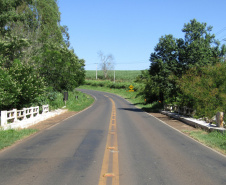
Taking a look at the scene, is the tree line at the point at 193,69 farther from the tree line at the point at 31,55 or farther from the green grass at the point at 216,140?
the tree line at the point at 31,55

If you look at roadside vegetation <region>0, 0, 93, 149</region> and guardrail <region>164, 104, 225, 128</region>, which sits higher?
roadside vegetation <region>0, 0, 93, 149</region>

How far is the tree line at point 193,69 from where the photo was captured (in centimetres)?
1739

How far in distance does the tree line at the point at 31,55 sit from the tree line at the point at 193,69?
11.0 m

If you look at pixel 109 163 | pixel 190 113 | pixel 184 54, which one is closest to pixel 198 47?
pixel 184 54

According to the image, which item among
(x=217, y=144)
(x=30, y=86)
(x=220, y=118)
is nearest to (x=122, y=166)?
(x=217, y=144)

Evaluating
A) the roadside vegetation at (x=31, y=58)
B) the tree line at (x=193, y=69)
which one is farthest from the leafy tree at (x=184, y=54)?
the roadside vegetation at (x=31, y=58)

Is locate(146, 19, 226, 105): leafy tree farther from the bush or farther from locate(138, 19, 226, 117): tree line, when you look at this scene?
the bush

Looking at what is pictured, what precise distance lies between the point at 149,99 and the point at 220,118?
30.5 metres

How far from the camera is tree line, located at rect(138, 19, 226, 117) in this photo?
17.4m

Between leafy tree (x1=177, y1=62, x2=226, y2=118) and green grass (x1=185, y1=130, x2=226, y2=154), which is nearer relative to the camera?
green grass (x1=185, y1=130, x2=226, y2=154)

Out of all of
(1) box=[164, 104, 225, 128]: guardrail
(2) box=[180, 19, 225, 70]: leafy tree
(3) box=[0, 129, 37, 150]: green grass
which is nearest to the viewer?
(3) box=[0, 129, 37, 150]: green grass

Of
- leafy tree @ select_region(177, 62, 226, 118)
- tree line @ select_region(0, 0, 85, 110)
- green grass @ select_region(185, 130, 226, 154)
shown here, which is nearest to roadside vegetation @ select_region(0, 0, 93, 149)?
tree line @ select_region(0, 0, 85, 110)

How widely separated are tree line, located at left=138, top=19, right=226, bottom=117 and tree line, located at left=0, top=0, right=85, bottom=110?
35.9ft

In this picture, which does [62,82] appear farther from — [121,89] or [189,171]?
[121,89]
